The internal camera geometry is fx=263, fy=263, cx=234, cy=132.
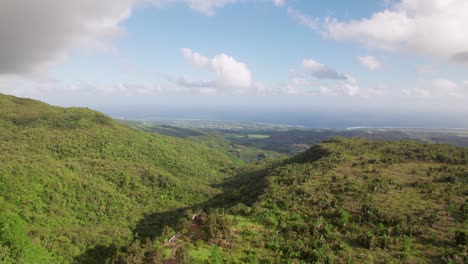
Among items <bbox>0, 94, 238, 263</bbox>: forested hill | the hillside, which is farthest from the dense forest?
<bbox>0, 94, 238, 263</bbox>: forested hill

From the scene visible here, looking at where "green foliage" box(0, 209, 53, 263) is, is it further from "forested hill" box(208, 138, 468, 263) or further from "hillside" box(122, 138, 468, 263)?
"forested hill" box(208, 138, 468, 263)

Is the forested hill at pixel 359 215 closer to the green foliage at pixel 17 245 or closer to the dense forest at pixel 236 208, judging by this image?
the dense forest at pixel 236 208

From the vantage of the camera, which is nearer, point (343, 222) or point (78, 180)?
point (343, 222)

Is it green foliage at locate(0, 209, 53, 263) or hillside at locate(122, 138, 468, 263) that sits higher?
hillside at locate(122, 138, 468, 263)

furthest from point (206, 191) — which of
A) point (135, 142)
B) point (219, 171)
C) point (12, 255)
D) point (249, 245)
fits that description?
point (249, 245)

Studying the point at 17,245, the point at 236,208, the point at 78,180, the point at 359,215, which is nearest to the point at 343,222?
the point at 359,215

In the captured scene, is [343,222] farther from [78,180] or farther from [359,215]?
[78,180]

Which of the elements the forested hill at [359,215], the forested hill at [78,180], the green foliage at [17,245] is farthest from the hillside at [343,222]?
the forested hill at [78,180]

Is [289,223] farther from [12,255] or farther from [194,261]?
[12,255]
